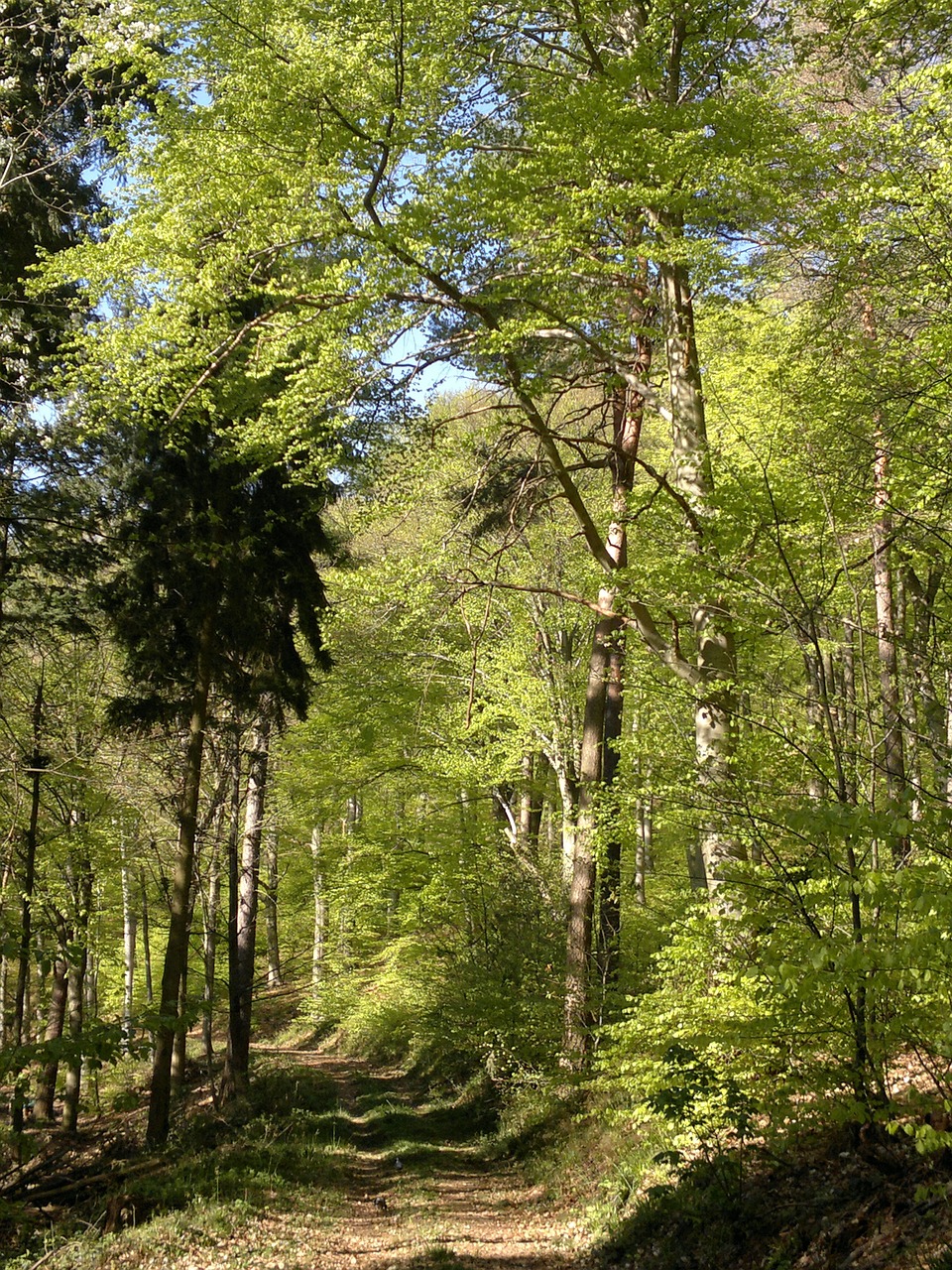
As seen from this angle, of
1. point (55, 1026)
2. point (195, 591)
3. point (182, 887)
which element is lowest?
point (55, 1026)

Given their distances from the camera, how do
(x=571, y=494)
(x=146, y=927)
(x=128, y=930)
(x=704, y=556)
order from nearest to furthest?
(x=704, y=556) → (x=571, y=494) → (x=146, y=927) → (x=128, y=930)

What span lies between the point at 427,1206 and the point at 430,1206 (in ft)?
0.10

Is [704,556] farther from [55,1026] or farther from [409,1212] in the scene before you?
[55,1026]

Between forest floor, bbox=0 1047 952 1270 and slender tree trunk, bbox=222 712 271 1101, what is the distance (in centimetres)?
65

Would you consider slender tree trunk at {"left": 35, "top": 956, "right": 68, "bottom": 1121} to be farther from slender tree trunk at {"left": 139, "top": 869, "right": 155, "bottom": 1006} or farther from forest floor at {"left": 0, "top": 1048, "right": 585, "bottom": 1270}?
forest floor at {"left": 0, "top": 1048, "right": 585, "bottom": 1270}

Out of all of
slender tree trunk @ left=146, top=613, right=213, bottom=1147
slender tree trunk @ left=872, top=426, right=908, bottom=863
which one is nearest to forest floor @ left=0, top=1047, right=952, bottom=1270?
slender tree trunk @ left=146, top=613, right=213, bottom=1147

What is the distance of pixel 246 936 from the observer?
1390 centimetres

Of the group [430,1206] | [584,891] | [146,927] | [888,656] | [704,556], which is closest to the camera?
[704,556]

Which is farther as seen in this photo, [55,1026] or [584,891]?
[55,1026]

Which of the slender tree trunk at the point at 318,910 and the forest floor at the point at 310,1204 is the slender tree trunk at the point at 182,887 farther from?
the slender tree trunk at the point at 318,910

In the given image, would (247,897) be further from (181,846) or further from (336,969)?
(336,969)

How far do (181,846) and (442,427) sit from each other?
17.7ft

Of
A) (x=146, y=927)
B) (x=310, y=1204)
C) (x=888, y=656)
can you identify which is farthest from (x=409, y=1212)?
(x=146, y=927)

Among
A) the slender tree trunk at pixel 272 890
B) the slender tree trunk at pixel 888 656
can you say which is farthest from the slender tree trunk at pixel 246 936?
the slender tree trunk at pixel 888 656
